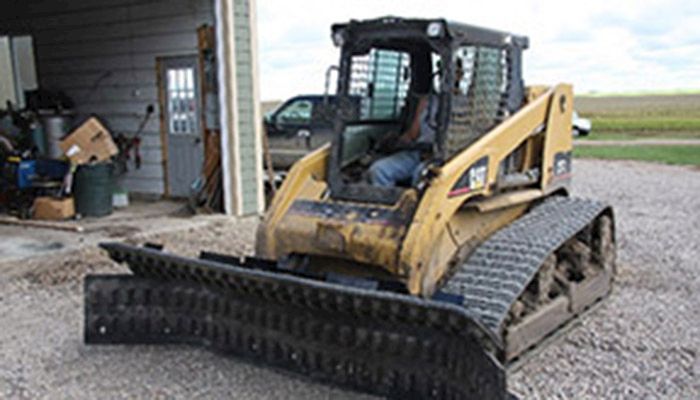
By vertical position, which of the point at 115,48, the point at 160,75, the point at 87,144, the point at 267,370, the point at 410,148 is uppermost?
the point at 115,48

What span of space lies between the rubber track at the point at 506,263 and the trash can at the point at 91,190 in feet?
23.2

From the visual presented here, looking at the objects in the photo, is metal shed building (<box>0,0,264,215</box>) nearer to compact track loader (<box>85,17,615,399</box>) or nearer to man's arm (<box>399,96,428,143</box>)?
compact track loader (<box>85,17,615,399</box>)

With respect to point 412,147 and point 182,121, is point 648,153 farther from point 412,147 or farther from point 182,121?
point 412,147

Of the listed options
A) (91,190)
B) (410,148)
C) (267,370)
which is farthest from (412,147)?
(91,190)

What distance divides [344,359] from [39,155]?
902 cm

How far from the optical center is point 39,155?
1176cm

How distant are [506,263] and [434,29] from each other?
5.20 ft

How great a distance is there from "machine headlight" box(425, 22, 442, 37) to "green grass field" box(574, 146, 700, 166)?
16.2m

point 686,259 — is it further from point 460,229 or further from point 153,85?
point 153,85

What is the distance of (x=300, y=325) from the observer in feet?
14.8

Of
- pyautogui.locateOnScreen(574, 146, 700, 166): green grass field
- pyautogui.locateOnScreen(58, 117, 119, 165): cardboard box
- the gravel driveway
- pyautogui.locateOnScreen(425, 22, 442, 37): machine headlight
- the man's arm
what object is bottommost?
pyautogui.locateOnScreen(574, 146, 700, 166): green grass field

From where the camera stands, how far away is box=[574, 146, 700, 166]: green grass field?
20.0 m

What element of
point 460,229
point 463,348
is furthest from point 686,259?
point 463,348

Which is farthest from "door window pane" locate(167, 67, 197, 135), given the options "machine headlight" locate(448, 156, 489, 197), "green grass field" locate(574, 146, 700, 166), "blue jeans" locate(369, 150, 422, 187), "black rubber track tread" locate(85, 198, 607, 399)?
"green grass field" locate(574, 146, 700, 166)
